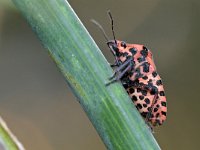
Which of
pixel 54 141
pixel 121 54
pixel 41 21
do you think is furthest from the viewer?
pixel 54 141

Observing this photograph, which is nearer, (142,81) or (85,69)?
(85,69)

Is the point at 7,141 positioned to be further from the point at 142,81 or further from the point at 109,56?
the point at 109,56

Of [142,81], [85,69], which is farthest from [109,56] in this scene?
[85,69]

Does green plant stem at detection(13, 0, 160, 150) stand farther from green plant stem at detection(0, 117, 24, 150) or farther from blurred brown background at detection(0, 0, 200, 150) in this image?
blurred brown background at detection(0, 0, 200, 150)

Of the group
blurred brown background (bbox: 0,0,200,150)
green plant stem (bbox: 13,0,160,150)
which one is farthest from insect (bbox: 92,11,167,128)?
blurred brown background (bbox: 0,0,200,150)

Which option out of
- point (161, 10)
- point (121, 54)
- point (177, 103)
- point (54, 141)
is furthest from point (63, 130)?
point (121, 54)

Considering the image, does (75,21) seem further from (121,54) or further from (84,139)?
(84,139)

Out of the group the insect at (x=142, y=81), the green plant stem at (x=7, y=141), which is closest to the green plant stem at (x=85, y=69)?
the green plant stem at (x=7, y=141)
